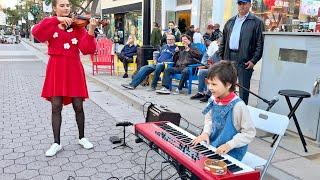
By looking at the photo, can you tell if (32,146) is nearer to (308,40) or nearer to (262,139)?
(262,139)

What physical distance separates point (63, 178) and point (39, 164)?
52 cm

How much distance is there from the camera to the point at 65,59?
423 centimetres

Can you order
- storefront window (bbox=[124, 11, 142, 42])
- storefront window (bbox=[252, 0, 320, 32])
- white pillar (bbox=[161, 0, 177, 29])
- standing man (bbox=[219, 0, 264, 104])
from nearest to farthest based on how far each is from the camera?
1. standing man (bbox=[219, 0, 264, 104])
2. storefront window (bbox=[252, 0, 320, 32])
3. white pillar (bbox=[161, 0, 177, 29])
4. storefront window (bbox=[124, 11, 142, 42])

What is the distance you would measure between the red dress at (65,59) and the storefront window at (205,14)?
1099cm

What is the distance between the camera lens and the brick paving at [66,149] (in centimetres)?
396

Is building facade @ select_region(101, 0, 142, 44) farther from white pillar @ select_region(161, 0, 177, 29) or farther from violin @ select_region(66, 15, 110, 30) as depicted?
violin @ select_region(66, 15, 110, 30)

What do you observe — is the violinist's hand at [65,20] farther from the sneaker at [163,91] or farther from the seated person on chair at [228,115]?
the sneaker at [163,91]

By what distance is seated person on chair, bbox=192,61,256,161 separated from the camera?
8.82ft

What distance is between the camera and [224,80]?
8.83ft

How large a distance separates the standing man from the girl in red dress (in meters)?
2.20

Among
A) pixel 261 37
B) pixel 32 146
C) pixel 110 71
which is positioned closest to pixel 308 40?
pixel 261 37

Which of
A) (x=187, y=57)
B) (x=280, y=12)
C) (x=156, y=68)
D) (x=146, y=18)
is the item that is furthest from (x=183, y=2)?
(x=187, y=57)

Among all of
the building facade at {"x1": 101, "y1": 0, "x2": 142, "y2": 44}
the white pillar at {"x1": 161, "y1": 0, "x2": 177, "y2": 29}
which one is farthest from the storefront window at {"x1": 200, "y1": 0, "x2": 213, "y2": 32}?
the building facade at {"x1": 101, "y1": 0, "x2": 142, "y2": 44}

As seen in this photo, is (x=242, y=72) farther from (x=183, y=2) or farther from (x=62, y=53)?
(x=183, y=2)
